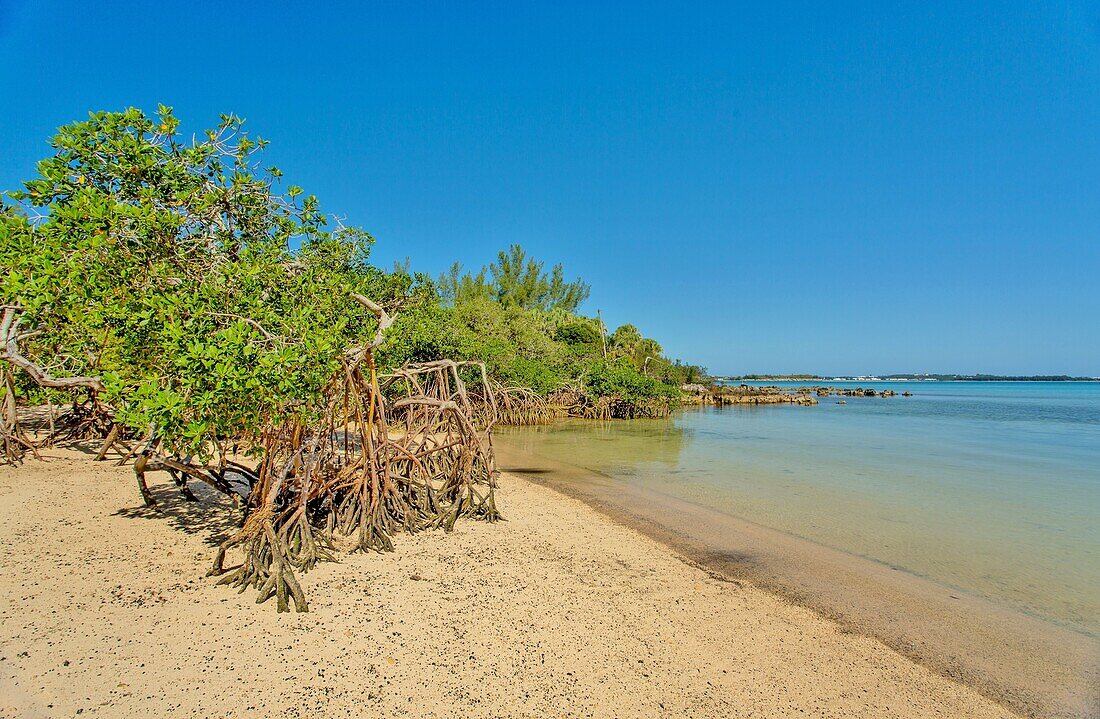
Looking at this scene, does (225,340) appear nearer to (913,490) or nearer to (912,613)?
(912,613)

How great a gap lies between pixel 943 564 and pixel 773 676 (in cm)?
421

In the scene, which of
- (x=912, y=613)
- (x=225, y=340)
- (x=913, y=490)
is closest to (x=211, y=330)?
(x=225, y=340)

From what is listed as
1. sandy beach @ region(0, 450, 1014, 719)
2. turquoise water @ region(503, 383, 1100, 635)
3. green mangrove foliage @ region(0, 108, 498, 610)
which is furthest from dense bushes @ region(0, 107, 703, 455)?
turquoise water @ region(503, 383, 1100, 635)

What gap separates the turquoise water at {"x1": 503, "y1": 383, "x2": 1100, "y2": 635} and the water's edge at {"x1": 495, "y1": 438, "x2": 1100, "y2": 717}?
0.49 metres

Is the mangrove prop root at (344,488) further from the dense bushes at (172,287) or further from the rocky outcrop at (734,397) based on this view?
the rocky outcrop at (734,397)

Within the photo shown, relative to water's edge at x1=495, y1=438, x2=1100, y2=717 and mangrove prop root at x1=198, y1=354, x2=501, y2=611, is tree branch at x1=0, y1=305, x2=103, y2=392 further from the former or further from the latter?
water's edge at x1=495, y1=438, x2=1100, y2=717

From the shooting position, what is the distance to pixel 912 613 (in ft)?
16.0

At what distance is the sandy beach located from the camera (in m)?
3.04

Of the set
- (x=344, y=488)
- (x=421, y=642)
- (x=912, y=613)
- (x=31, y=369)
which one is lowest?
(x=912, y=613)

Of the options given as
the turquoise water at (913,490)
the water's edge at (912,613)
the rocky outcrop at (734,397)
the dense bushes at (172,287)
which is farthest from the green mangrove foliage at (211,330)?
the rocky outcrop at (734,397)

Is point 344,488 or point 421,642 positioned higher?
point 344,488

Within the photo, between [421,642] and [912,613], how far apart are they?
4134 millimetres

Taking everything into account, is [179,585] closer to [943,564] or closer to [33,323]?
[33,323]

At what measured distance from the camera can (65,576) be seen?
14.1 feet
